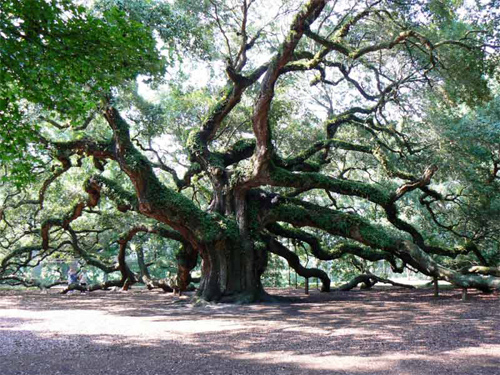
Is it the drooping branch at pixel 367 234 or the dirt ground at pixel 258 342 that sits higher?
the drooping branch at pixel 367 234

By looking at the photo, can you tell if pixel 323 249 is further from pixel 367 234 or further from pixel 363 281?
pixel 367 234

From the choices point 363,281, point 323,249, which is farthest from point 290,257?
point 363,281

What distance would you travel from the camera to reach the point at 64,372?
469cm

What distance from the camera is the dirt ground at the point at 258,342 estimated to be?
15.7 ft

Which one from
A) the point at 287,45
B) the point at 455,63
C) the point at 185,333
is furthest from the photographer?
the point at 455,63

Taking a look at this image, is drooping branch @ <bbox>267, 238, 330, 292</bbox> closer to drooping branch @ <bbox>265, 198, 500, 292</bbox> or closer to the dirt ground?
drooping branch @ <bbox>265, 198, 500, 292</bbox>

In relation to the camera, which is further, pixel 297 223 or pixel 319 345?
pixel 297 223

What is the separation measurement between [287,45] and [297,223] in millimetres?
5588

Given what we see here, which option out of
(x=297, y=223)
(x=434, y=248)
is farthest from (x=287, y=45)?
(x=434, y=248)

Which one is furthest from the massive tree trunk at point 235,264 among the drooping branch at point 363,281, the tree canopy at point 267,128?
the drooping branch at point 363,281

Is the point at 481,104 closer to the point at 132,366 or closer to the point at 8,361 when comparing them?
the point at 132,366

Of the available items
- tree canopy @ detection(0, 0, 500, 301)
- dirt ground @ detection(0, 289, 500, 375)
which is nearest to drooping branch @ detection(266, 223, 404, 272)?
tree canopy @ detection(0, 0, 500, 301)

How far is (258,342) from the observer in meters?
6.31

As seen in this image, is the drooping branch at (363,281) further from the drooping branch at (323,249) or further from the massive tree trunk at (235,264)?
the massive tree trunk at (235,264)
